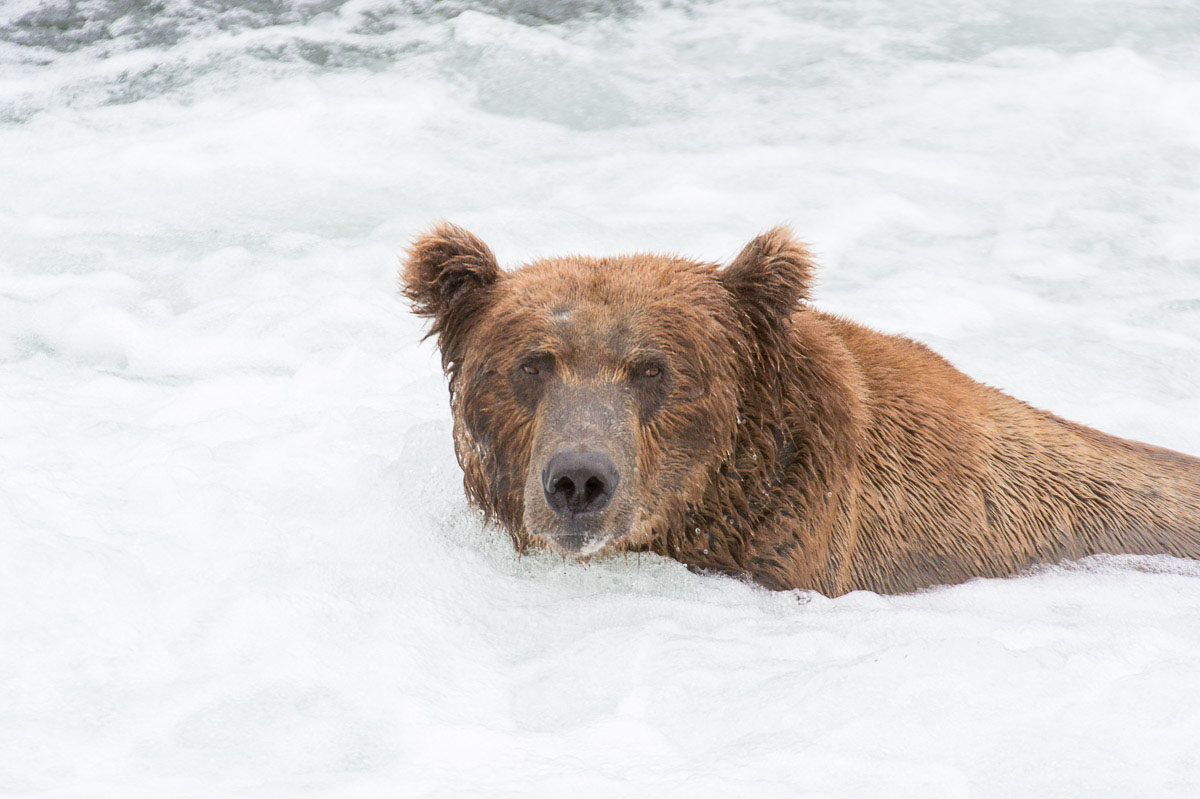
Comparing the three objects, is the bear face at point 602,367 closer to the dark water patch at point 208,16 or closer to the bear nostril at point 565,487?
the bear nostril at point 565,487

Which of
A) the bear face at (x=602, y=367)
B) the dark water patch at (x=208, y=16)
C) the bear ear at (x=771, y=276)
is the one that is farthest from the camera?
the dark water patch at (x=208, y=16)

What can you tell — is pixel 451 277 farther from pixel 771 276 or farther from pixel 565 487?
pixel 771 276

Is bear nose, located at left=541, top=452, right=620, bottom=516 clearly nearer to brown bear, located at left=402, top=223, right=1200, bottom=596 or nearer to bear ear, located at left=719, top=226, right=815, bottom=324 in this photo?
brown bear, located at left=402, top=223, right=1200, bottom=596

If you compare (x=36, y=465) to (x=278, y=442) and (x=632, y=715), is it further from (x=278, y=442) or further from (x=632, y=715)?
(x=632, y=715)

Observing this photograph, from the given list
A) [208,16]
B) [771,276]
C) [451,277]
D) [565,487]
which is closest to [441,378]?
[451,277]

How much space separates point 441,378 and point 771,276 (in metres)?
3.09

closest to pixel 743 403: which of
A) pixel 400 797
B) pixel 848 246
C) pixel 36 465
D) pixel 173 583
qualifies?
pixel 400 797

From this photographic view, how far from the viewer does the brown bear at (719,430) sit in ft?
14.8

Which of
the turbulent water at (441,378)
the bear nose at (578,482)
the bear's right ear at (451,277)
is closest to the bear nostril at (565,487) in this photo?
the bear nose at (578,482)

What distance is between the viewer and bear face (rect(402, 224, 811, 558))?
4422 mm

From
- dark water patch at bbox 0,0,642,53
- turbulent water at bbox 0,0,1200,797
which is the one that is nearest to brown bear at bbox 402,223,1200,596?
turbulent water at bbox 0,0,1200,797

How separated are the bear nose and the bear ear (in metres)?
0.94

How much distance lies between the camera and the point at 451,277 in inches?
189

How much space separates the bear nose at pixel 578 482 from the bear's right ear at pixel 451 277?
0.84 m
